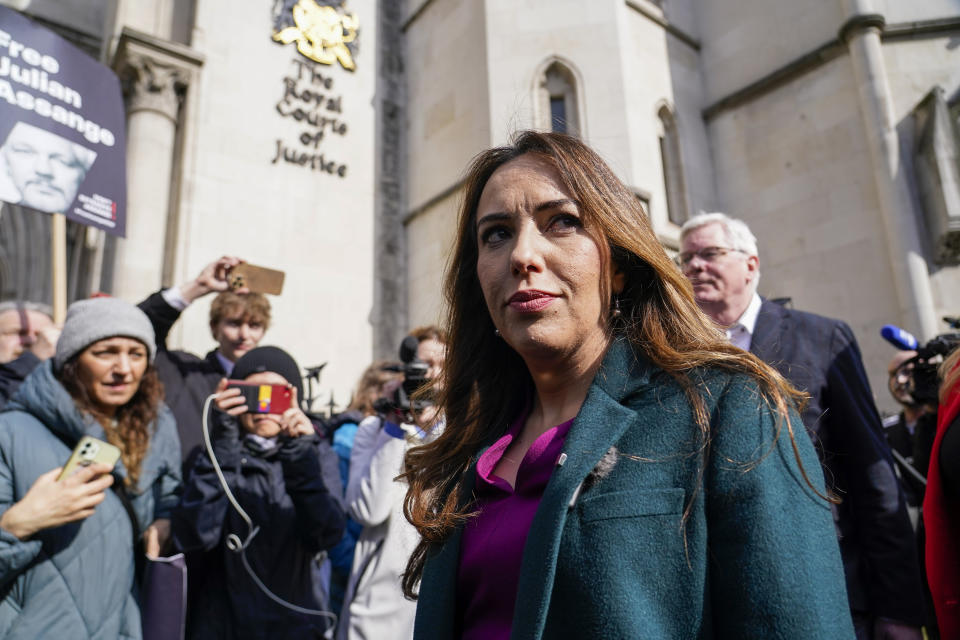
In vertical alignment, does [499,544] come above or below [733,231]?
below

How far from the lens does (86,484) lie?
2156 mm

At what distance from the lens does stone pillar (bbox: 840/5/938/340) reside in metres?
7.86

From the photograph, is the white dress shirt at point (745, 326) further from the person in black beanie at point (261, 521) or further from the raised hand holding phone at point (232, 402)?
the raised hand holding phone at point (232, 402)

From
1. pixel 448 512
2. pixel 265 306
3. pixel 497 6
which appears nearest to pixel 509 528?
pixel 448 512

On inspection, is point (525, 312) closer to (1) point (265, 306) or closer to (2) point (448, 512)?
(2) point (448, 512)

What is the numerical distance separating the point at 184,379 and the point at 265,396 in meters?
1.08

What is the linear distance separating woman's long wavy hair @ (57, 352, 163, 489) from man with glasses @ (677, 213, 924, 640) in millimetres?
2337

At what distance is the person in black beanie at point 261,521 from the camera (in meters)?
2.63

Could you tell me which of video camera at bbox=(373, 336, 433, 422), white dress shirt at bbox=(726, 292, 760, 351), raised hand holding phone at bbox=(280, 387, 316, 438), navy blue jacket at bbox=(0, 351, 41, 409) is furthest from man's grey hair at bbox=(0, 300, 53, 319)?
white dress shirt at bbox=(726, 292, 760, 351)

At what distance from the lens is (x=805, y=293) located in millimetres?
9148

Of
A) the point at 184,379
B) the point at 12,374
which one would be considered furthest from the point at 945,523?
the point at 12,374

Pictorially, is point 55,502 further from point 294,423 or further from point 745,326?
point 745,326

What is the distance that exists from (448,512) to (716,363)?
1.92ft

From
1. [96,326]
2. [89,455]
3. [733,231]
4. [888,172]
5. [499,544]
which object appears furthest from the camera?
[888,172]
